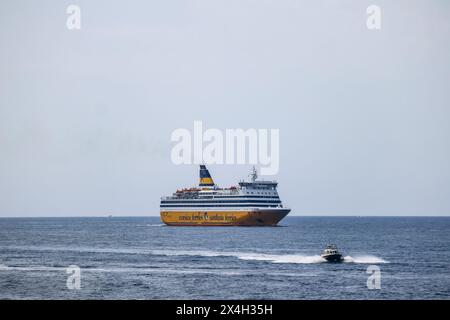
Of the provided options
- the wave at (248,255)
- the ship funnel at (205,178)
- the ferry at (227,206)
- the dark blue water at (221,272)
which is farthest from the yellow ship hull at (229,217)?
the wave at (248,255)

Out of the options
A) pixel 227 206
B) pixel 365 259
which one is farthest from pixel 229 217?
pixel 365 259

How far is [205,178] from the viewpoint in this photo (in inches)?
4966

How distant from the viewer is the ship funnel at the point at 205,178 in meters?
126

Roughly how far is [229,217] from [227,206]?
1797 mm

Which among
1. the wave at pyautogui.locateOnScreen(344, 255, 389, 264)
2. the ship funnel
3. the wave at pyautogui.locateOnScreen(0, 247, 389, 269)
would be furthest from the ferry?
the wave at pyautogui.locateOnScreen(344, 255, 389, 264)

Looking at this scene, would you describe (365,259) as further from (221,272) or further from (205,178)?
(205,178)

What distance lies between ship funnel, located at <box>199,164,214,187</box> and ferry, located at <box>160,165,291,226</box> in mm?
3594

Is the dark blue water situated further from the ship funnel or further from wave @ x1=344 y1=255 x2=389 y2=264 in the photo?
the ship funnel

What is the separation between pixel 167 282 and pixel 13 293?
384 inches

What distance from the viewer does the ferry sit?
111 m

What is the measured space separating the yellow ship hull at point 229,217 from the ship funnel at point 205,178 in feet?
27.1

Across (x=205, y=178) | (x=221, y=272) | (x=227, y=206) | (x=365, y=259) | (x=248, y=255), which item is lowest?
(x=221, y=272)

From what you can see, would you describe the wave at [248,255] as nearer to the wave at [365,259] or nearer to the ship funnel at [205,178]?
the wave at [365,259]
